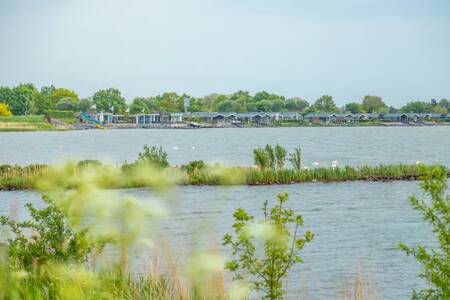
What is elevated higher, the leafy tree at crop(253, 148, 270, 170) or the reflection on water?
the leafy tree at crop(253, 148, 270, 170)

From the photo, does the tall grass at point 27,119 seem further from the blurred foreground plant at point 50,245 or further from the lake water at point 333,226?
the blurred foreground plant at point 50,245

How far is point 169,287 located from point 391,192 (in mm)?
23317

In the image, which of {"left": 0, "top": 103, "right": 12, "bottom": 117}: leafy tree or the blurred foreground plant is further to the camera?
{"left": 0, "top": 103, "right": 12, "bottom": 117}: leafy tree

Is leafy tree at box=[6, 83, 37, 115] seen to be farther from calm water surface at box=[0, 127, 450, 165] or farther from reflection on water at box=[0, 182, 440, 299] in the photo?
reflection on water at box=[0, 182, 440, 299]

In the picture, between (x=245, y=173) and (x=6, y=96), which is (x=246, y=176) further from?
(x=6, y=96)

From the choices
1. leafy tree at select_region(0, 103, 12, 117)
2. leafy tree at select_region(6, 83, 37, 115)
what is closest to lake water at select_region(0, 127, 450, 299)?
leafy tree at select_region(0, 103, 12, 117)

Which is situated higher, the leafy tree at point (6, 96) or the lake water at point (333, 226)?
the leafy tree at point (6, 96)

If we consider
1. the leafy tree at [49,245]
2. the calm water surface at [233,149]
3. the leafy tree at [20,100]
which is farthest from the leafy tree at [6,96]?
the leafy tree at [49,245]

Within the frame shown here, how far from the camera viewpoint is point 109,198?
5.37 metres

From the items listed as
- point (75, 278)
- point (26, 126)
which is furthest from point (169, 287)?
point (26, 126)

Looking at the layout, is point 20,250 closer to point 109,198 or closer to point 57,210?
point 57,210

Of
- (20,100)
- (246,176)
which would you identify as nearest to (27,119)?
(20,100)

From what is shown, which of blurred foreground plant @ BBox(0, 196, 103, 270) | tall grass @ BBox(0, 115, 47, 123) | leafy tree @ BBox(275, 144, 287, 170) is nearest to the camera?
blurred foreground plant @ BBox(0, 196, 103, 270)

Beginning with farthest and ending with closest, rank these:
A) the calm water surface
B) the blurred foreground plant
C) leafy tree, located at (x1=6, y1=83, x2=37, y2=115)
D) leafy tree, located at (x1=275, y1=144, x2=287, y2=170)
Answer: leafy tree, located at (x1=6, y1=83, x2=37, y2=115), the calm water surface, leafy tree, located at (x1=275, y1=144, x2=287, y2=170), the blurred foreground plant
